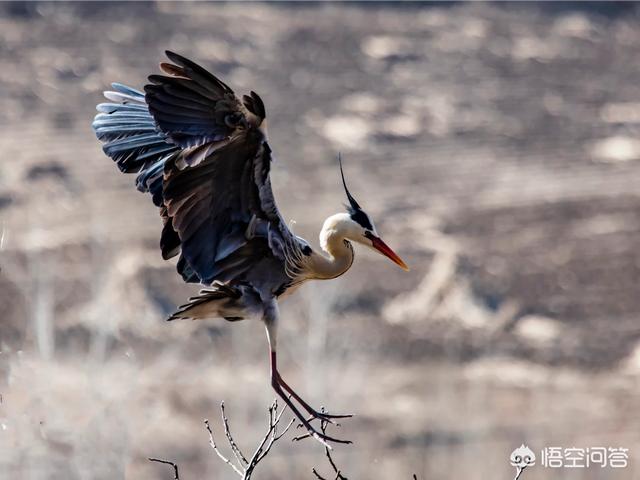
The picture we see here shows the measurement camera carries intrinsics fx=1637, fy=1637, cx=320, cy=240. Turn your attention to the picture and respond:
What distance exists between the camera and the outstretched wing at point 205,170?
5.34 metres

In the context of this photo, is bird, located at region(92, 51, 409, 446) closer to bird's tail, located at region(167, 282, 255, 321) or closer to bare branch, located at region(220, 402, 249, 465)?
bird's tail, located at region(167, 282, 255, 321)

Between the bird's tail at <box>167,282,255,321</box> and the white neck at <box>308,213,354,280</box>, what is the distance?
0.27 metres

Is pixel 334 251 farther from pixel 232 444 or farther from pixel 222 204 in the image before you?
pixel 232 444

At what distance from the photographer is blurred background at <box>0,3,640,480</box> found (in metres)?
16.2

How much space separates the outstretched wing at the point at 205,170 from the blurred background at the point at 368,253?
4804 mm

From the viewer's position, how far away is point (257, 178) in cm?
562

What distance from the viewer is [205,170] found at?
561cm

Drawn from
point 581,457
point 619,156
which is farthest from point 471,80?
point 581,457

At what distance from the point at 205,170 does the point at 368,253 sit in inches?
560

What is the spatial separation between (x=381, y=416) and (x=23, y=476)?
4.47 m

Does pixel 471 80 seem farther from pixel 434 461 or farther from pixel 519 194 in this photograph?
pixel 434 461

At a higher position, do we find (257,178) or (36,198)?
(257,178)

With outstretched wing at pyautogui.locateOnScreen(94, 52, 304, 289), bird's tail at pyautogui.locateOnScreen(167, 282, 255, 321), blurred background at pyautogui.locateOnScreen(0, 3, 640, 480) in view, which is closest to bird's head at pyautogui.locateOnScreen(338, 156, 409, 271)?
outstretched wing at pyautogui.locateOnScreen(94, 52, 304, 289)

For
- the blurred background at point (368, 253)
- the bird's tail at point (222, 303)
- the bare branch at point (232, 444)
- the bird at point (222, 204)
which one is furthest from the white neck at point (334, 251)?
the blurred background at point (368, 253)
